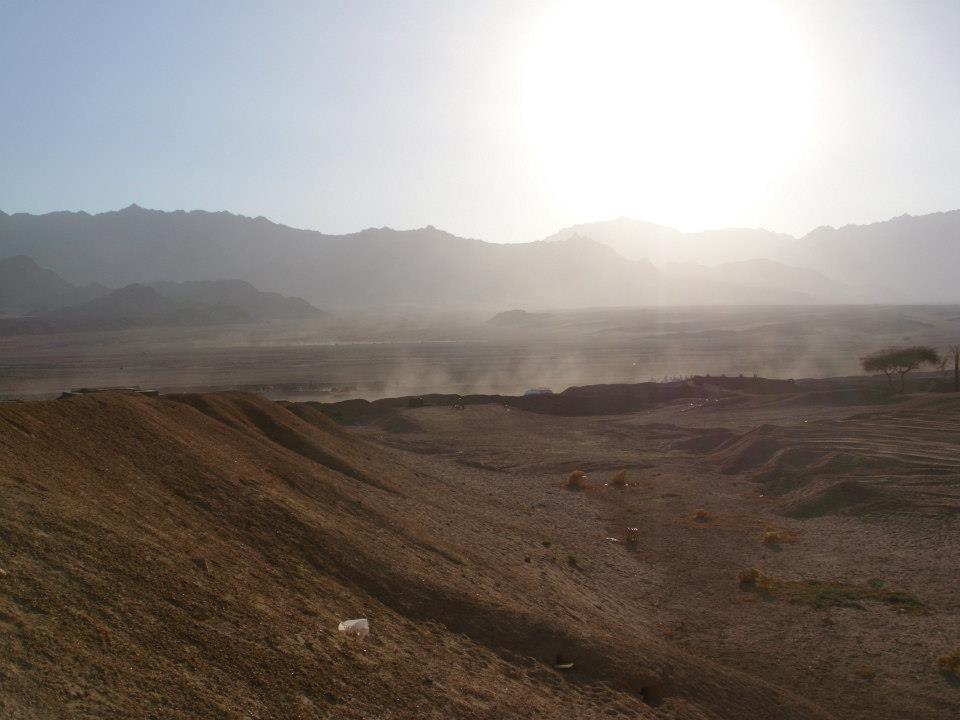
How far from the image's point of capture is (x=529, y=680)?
9.30 metres

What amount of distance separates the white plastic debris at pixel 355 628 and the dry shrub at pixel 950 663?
333 inches

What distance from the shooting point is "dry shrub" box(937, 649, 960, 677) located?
11328 millimetres

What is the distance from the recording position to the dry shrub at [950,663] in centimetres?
1133

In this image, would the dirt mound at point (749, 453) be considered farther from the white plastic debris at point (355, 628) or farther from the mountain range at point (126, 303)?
the mountain range at point (126, 303)

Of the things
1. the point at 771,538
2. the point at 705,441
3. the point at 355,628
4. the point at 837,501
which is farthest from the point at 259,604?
the point at 705,441

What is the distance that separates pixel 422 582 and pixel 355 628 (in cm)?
235

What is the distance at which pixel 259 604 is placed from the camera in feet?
27.6

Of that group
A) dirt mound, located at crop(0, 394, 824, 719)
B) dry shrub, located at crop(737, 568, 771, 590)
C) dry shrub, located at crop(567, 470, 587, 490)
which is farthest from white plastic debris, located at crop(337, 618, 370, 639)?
dry shrub, located at crop(567, 470, 587, 490)

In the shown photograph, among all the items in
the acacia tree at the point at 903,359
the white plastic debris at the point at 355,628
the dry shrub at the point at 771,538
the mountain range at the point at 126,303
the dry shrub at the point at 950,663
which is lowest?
the dry shrub at the point at 771,538

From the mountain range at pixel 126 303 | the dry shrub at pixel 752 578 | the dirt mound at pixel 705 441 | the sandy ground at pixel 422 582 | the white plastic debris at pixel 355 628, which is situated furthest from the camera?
the mountain range at pixel 126 303

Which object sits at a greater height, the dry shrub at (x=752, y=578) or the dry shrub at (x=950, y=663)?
the dry shrub at (x=950, y=663)

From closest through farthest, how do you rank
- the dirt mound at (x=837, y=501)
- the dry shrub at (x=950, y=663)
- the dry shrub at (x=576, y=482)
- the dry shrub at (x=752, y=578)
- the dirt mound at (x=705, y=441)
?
the dry shrub at (x=950, y=663) → the dry shrub at (x=752, y=578) → the dirt mound at (x=837, y=501) → the dry shrub at (x=576, y=482) → the dirt mound at (x=705, y=441)

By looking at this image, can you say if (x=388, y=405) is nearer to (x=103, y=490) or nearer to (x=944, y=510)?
(x=944, y=510)

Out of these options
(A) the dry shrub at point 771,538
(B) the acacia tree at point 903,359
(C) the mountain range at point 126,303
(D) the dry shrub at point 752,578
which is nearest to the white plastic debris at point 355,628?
(D) the dry shrub at point 752,578
